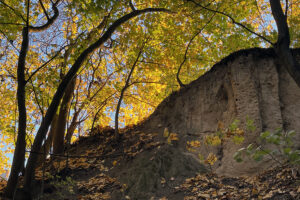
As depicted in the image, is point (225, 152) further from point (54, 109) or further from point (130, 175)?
point (54, 109)

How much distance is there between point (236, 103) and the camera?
7961 millimetres

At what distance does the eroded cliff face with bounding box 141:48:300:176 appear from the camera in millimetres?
7316

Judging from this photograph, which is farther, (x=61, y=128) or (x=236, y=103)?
(x=61, y=128)

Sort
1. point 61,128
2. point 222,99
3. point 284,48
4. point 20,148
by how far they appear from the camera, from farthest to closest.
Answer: point 61,128 → point 222,99 → point 20,148 → point 284,48

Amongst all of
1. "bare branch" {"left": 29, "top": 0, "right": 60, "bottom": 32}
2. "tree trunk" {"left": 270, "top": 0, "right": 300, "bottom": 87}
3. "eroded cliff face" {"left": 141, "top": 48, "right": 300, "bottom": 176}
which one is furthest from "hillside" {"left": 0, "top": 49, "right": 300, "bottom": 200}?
"bare branch" {"left": 29, "top": 0, "right": 60, "bottom": 32}

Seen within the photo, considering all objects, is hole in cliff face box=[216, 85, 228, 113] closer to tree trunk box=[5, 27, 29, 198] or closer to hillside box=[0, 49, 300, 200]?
hillside box=[0, 49, 300, 200]

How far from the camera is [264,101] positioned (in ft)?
25.2

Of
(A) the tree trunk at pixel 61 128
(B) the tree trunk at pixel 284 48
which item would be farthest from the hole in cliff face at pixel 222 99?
(A) the tree trunk at pixel 61 128

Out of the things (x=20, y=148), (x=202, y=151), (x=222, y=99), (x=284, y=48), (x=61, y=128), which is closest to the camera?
(x=284, y=48)

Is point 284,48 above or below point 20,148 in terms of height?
above

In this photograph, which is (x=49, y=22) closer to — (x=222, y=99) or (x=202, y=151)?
(x=222, y=99)

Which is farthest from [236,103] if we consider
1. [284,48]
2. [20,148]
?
[20,148]

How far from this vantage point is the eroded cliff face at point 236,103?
7.32 metres

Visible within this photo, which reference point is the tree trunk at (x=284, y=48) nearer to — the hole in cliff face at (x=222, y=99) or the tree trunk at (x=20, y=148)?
the hole in cliff face at (x=222, y=99)
